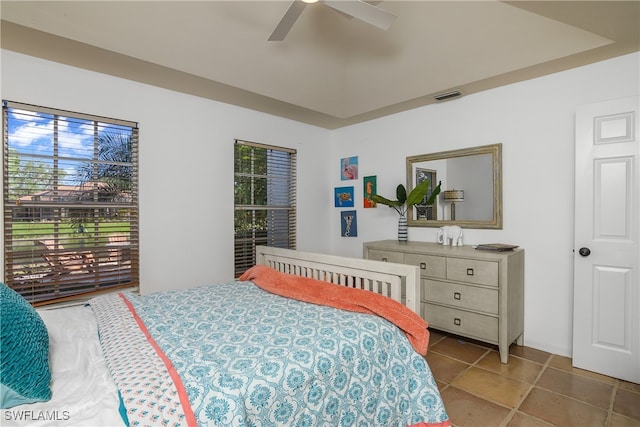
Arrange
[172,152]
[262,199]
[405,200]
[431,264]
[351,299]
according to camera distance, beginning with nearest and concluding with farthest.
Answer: [351,299], [431,264], [172,152], [405,200], [262,199]

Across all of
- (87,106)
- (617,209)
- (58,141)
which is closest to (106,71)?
(87,106)

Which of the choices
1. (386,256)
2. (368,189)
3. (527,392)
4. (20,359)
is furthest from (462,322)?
(20,359)

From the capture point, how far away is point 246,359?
4.19 feet

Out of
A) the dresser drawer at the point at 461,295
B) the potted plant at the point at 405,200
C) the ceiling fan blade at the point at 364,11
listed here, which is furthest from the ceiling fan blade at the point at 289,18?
the dresser drawer at the point at 461,295

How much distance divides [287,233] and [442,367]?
7.37 feet

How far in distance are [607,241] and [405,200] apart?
65.7 inches

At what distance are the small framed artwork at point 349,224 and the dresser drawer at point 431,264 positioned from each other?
1254 mm

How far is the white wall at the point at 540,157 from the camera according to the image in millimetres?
2617

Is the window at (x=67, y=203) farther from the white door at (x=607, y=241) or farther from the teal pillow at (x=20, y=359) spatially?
the white door at (x=607, y=241)

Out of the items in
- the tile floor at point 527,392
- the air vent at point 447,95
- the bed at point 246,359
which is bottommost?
the tile floor at point 527,392

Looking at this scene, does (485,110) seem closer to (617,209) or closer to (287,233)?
(617,209)

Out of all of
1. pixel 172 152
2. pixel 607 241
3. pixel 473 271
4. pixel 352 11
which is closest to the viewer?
pixel 352 11

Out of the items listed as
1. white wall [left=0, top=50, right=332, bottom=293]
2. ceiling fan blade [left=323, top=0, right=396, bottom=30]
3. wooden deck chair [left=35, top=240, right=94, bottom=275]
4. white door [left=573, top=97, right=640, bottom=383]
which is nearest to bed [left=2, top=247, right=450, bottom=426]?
wooden deck chair [left=35, top=240, right=94, bottom=275]

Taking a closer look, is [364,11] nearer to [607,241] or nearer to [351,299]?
[351,299]
